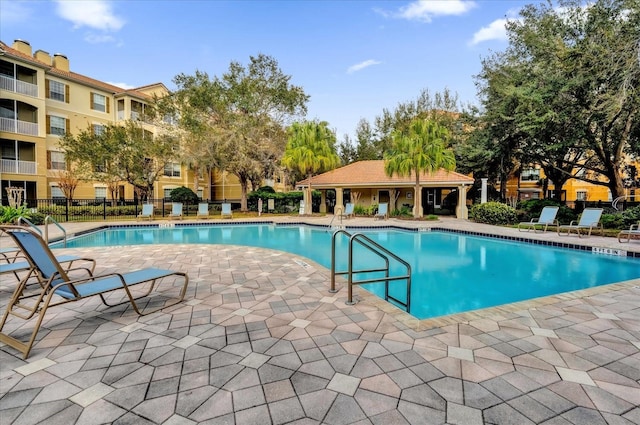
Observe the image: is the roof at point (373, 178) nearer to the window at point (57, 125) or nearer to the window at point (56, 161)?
the window at point (56, 161)

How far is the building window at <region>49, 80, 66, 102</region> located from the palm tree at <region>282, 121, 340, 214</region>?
1572 centimetres

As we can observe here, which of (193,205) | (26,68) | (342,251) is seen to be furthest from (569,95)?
(26,68)

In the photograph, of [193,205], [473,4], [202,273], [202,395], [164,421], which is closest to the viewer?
[164,421]

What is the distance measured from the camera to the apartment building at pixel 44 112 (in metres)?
18.9

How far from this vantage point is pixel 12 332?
123 inches

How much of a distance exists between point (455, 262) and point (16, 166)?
81.5 feet

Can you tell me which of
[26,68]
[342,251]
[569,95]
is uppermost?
[26,68]

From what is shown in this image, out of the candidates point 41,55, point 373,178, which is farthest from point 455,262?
point 41,55

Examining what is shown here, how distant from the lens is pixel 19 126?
63.1ft

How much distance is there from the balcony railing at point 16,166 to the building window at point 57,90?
486 centimetres

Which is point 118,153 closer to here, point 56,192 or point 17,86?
point 56,192

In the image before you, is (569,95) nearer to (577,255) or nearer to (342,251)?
(577,255)

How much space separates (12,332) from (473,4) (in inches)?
675

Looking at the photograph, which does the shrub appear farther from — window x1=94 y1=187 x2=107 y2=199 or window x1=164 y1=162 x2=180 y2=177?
window x1=94 y1=187 x2=107 y2=199
